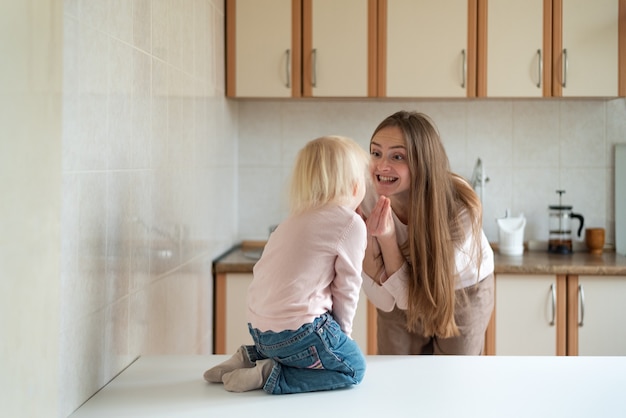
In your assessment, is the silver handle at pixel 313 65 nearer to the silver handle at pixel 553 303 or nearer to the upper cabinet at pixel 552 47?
the upper cabinet at pixel 552 47

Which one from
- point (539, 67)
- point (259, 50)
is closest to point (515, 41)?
point (539, 67)

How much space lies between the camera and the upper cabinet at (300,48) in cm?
363

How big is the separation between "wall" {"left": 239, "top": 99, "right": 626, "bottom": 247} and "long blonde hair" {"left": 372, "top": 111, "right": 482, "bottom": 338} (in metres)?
1.58

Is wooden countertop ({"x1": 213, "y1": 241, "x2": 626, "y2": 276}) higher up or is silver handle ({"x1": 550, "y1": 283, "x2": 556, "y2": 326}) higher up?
wooden countertop ({"x1": 213, "y1": 241, "x2": 626, "y2": 276})

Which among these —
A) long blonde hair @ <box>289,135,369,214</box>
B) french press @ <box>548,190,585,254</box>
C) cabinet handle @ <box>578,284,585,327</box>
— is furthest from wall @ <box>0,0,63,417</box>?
french press @ <box>548,190,585,254</box>

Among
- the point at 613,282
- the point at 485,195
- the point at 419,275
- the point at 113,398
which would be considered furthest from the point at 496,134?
the point at 113,398

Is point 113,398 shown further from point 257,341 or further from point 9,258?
point 9,258

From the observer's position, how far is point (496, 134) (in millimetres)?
4016

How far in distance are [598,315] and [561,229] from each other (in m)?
0.58

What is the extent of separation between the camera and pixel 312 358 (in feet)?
5.85

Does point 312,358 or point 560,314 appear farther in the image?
point 560,314

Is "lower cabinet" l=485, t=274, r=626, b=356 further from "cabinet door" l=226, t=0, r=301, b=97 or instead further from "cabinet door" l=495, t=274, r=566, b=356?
"cabinet door" l=226, t=0, r=301, b=97

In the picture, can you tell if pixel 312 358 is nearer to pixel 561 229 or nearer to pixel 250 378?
pixel 250 378

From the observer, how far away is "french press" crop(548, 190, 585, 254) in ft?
12.6
